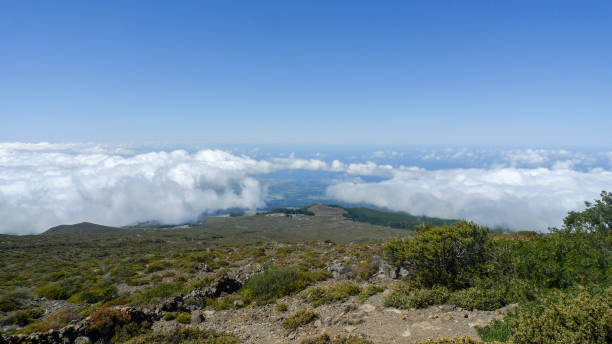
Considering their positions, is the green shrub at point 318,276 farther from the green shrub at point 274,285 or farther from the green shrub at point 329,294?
the green shrub at point 329,294

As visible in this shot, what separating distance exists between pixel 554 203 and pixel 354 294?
253100 mm

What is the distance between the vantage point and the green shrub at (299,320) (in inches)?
329

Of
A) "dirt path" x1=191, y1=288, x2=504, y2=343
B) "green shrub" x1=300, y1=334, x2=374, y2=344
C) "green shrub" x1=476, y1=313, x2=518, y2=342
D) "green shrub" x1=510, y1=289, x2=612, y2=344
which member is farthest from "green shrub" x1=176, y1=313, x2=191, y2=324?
"green shrub" x1=510, y1=289, x2=612, y2=344

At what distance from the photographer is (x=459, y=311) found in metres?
7.53

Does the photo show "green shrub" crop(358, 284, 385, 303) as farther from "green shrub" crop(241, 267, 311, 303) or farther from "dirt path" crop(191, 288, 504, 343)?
"green shrub" crop(241, 267, 311, 303)

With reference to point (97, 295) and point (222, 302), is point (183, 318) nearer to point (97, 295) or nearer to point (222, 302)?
point (222, 302)

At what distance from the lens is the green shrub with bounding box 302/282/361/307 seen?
32.9 feet

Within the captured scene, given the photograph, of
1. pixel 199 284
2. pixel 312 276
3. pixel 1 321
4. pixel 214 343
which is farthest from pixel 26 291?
pixel 312 276

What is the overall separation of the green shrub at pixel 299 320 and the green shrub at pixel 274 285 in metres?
2.78

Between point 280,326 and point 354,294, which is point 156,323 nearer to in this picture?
point 280,326

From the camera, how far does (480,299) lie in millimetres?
7629

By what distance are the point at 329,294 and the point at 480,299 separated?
519 cm

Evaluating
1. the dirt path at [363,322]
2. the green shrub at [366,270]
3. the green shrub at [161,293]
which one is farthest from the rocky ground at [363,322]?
the green shrub at [161,293]

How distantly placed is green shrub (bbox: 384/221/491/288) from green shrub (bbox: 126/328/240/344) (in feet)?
23.1
